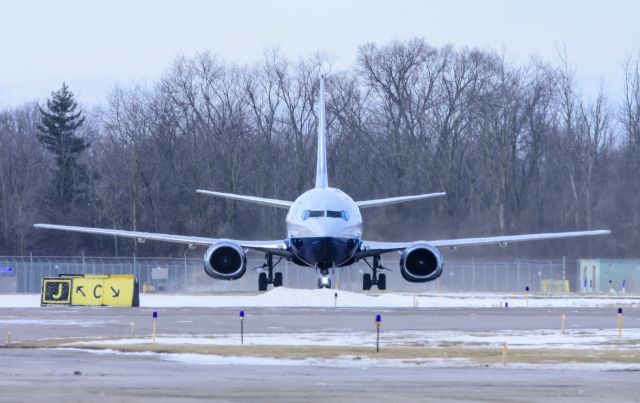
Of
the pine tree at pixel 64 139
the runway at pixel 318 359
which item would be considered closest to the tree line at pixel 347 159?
the pine tree at pixel 64 139

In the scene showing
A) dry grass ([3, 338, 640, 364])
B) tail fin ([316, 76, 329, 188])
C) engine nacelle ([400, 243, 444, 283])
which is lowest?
dry grass ([3, 338, 640, 364])

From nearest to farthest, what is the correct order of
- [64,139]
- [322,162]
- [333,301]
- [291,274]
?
1. [333,301]
2. [322,162]
3. [291,274]
4. [64,139]

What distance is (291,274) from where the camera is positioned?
8288 centimetres

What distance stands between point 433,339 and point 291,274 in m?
45.9

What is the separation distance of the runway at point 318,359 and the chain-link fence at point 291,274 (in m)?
27.7

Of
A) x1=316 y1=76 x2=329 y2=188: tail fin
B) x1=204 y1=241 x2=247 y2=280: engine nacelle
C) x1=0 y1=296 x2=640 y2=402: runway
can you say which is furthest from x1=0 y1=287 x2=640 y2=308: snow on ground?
x1=0 y1=296 x2=640 y2=402: runway

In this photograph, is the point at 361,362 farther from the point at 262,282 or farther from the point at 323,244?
the point at 262,282

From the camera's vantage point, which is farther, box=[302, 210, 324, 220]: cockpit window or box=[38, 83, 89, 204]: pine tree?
box=[38, 83, 89, 204]: pine tree

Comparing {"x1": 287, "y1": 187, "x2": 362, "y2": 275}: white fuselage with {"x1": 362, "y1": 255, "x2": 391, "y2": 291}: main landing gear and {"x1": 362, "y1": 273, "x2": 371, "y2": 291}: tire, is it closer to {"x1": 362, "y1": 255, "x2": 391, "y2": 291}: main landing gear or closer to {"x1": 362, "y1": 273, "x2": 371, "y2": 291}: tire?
{"x1": 362, "y1": 255, "x2": 391, "y2": 291}: main landing gear

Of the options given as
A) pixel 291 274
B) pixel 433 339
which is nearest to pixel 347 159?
pixel 291 274

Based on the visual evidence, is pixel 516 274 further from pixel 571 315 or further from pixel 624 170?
pixel 571 315

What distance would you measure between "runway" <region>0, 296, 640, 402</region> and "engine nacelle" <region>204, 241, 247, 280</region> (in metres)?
6.44

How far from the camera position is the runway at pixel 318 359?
22.8m

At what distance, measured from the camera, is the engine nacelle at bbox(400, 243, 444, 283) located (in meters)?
58.1
